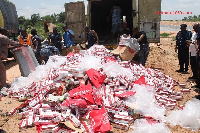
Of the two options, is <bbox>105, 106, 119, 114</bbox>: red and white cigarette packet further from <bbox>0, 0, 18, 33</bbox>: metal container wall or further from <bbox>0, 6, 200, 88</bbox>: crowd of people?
<bbox>0, 0, 18, 33</bbox>: metal container wall

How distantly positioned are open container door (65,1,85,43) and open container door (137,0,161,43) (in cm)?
234

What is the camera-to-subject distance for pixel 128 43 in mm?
5676

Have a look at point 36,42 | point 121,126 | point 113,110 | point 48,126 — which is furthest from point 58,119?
point 36,42

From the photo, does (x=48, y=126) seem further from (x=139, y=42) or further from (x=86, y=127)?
(x=139, y=42)

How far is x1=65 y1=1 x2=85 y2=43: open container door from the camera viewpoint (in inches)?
315

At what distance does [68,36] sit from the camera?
25.2ft

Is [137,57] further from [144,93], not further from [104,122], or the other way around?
[104,122]

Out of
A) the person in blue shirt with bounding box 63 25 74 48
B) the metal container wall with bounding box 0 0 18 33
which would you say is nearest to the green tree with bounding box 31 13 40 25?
the metal container wall with bounding box 0 0 18 33

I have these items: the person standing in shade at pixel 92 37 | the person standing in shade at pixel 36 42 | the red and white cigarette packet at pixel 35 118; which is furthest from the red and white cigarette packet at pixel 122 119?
the person standing in shade at pixel 36 42

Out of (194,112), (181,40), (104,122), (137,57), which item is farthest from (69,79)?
(181,40)

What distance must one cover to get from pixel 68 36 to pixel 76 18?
93cm

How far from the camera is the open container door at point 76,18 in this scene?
26.2ft

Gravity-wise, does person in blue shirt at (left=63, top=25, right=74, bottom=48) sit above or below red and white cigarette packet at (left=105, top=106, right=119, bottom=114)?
above

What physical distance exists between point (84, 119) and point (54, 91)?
45.1 inches
